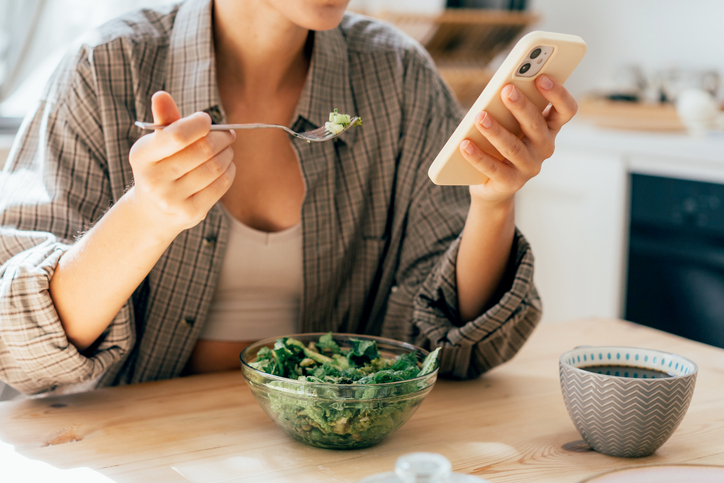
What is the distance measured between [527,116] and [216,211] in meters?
0.49

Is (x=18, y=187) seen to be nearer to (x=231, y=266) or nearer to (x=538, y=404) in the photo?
(x=231, y=266)

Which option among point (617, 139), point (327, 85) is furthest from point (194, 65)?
point (617, 139)

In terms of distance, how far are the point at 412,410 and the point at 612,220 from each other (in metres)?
1.67

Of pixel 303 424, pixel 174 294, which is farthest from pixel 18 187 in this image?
pixel 303 424

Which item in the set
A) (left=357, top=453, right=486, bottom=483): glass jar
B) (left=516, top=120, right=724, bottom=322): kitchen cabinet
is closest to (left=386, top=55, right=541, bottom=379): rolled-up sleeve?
(left=357, top=453, right=486, bottom=483): glass jar

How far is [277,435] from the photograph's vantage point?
0.73 m

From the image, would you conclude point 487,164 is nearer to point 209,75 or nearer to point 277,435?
point 277,435

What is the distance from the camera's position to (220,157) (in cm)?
72

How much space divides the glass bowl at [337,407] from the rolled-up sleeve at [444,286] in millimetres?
238

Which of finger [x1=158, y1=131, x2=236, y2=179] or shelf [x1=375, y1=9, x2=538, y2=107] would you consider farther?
shelf [x1=375, y1=9, x2=538, y2=107]

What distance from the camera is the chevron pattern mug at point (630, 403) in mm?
648

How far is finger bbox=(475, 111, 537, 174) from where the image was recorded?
0.73 meters

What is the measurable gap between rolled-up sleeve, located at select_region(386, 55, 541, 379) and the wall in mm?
1669

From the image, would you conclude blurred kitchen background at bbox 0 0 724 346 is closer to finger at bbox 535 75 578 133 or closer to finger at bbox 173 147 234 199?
finger at bbox 535 75 578 133
